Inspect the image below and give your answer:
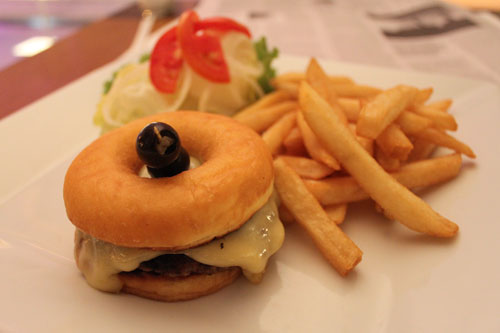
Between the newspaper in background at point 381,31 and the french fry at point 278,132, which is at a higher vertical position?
the french fry at point 278,132

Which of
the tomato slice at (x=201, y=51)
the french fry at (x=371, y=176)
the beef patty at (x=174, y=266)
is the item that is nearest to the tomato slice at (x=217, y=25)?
the tomato slice at (x=201, y=51)

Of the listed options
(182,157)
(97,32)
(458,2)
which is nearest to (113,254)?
(182,157)

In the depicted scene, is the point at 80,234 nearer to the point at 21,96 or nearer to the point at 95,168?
the point at 95,168

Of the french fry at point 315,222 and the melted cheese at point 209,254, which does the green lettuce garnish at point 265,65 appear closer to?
the french fry at point 315,222

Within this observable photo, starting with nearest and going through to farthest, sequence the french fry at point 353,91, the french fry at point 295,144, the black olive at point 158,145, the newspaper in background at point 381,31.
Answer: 1. the black olive at point 158,145
2. the french fry at point 295,144
3. the french fry at point 353,91
4. the newspaper in background at point 381,31

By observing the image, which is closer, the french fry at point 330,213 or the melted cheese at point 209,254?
the melted cheese at point 209,254

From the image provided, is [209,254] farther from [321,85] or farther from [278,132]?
[321,85]

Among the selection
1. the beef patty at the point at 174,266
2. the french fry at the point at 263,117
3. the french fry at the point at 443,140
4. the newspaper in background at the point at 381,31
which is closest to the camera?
the beef patty at the point at 174,266
